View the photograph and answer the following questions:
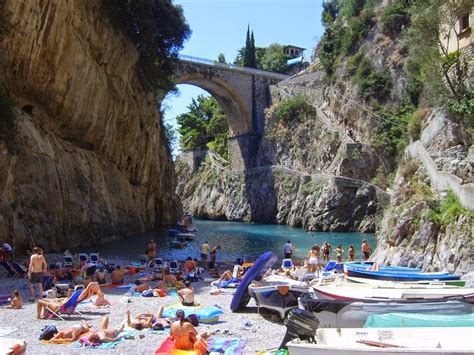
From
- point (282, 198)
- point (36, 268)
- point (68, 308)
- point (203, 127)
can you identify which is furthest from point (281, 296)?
point (203, 127)

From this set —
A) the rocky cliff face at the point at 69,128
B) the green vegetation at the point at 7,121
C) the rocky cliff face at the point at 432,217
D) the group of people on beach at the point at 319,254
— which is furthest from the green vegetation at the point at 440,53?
the green vegetation at the point at 7,121

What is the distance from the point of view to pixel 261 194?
5684 centimetres

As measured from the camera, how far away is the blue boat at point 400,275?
13820 millimetres

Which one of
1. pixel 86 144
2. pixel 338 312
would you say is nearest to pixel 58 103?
pixel 86 144

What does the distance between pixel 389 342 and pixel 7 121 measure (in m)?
19.5

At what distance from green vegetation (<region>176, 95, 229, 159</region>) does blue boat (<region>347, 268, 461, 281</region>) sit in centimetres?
5633

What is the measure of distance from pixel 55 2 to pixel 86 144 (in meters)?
9.50

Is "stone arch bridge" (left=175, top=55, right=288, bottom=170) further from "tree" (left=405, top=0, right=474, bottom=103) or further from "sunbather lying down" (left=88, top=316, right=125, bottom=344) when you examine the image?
"sunbather lying down" (left=88, top=316, right=125, bottom=344)

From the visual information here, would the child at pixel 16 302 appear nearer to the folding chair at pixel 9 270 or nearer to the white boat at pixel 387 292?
the folding chair at pixel 9 270

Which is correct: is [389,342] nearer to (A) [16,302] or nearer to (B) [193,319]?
(B) [193,319]

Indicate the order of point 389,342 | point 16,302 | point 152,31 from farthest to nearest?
point 152,31
point 16,302
point 389,342

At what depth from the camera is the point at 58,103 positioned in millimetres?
28375

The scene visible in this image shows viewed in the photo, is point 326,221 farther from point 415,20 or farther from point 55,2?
point 55,2

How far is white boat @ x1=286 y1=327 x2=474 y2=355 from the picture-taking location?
676 cm
